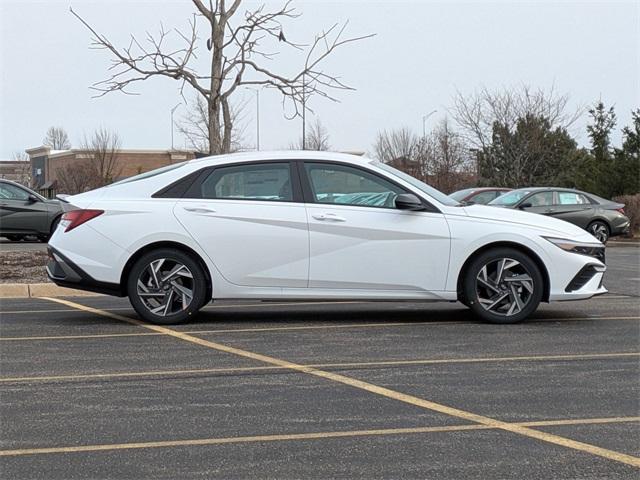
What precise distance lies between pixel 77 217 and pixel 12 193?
14122mm

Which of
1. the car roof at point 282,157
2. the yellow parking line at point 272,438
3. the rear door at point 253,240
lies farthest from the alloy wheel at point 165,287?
the yellow parking line at point 272,438

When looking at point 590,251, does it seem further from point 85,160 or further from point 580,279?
point 85,160

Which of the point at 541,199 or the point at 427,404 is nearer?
the point at 427,404

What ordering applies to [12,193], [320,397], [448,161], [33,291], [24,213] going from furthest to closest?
[448,161]
[12,193]
[24,213]
[33,291]
[320,397]

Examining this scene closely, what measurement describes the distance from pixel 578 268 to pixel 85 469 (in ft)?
19.1

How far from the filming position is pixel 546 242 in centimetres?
878

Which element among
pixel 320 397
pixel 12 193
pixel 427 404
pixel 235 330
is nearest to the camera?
pixel 427 404

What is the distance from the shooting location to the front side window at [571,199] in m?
23.6

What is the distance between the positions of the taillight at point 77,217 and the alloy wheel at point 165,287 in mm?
753

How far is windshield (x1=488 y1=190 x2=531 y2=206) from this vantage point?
76.0 feet

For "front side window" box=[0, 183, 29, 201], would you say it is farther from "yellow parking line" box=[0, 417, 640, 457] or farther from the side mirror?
"yellow parking line" box=[0, 417, 640, 457]

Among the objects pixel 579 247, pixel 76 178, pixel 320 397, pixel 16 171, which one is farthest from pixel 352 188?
pixel 16 171

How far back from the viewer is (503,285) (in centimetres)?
880

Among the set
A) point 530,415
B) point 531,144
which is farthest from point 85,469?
point 531,144
